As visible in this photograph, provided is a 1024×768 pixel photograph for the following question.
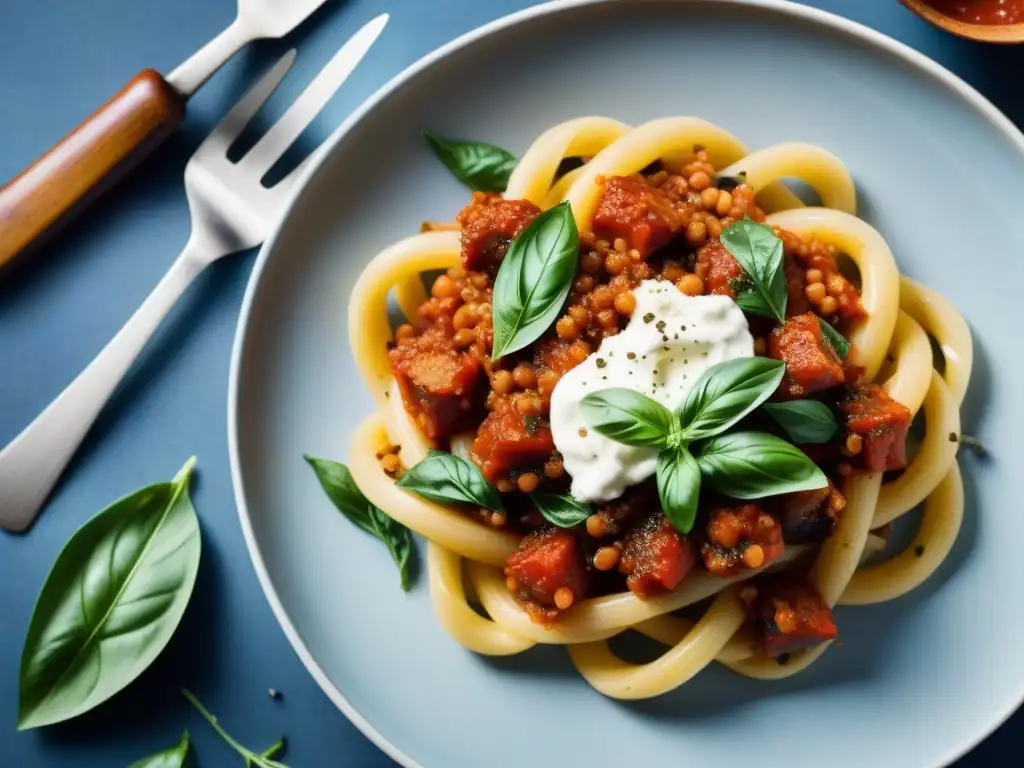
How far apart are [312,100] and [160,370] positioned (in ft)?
4.68

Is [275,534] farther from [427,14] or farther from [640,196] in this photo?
[427,14]

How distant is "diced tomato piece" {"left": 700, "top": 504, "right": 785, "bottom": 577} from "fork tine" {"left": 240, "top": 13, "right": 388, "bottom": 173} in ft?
7.96

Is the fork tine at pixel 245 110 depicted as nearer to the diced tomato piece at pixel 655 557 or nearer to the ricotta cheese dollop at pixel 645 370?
the ricotta cheese dollop at pixel 645 370

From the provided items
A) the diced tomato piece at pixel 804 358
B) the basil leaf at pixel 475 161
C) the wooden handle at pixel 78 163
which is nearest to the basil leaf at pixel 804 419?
the diced tomato piece at pixel 804 358

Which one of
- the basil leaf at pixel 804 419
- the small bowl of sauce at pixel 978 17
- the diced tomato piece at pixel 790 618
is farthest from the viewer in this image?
the small bowl of sauce at pixel 978 17

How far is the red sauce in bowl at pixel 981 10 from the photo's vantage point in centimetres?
401

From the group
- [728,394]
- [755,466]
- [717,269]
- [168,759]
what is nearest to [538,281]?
[717,269]

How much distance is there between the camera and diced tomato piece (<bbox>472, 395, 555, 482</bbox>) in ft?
11.2

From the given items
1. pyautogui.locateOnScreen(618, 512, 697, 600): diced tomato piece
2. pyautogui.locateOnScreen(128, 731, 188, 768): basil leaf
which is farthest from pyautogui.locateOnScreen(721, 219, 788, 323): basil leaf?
pyautogui.locateOnScreen(128, 731, 188, 768): basil leaf

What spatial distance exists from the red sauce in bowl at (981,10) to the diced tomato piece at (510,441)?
2538 millimetres

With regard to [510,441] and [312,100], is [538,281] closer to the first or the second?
[510,441]

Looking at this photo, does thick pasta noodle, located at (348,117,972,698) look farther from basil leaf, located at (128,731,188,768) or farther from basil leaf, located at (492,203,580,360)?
basil leaf, located at (128,731,188,768)

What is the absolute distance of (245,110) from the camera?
4.25 metres

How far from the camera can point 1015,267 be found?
386cm
